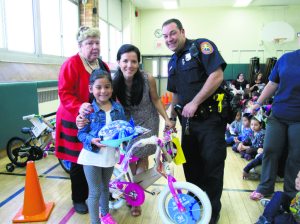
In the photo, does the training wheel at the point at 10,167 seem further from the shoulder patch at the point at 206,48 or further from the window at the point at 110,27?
the window at the point at 110,27

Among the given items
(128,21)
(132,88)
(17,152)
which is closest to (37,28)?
(17,152)

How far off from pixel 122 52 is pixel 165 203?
1057 millimetres

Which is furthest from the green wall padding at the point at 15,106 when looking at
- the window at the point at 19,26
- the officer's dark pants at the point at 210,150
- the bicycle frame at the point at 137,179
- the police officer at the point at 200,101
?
the officer's dark pants at the point at 210,150

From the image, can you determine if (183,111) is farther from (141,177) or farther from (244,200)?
(244,200)

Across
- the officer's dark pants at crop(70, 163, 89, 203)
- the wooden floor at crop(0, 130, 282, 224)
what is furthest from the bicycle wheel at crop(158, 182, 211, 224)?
the officer's dark pants at crop(70, 163, 89, 203)

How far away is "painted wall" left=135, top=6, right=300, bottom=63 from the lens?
10477 millimetres

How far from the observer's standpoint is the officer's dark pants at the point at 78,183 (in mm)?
2100

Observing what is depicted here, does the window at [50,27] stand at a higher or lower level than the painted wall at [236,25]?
lower

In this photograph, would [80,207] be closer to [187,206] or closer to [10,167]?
[187,206]

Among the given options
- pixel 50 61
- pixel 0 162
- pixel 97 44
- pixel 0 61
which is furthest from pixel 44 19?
pixel 97 44

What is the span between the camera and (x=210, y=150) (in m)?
1.83

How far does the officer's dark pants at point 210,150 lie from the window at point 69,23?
4746 mm

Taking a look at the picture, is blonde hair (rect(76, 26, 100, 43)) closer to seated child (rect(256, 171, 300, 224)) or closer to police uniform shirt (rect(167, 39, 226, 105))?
police uniform shirt (rect(167, 39, 226, 105))

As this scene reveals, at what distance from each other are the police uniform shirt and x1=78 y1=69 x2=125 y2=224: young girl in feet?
1.63
